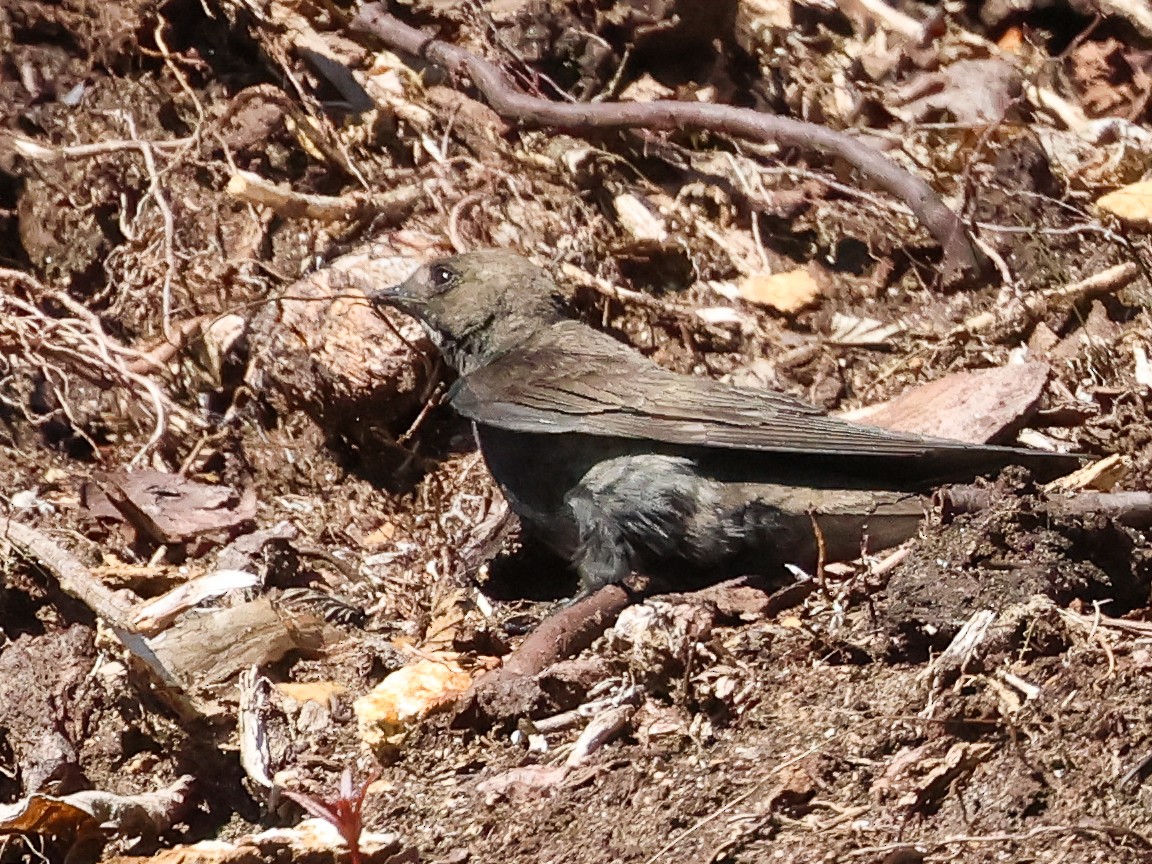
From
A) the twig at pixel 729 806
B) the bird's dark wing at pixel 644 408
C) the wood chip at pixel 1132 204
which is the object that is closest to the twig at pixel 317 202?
the bird's dark wing at pixel 644 408

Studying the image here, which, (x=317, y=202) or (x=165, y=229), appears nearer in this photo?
(x=165, y=229)

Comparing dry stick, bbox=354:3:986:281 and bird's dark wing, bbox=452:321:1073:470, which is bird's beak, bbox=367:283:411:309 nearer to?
bird's dark wing, bbox=452:321:1073:470

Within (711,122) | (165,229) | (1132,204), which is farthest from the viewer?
(711,122)

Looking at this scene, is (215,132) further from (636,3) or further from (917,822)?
(917,822)

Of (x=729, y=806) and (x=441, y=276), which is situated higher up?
(x=441, y=276)

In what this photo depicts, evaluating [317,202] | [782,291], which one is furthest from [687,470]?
[317,202]

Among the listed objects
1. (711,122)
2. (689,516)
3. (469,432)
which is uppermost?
(711,122)

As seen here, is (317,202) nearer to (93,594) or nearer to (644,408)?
(644,408)

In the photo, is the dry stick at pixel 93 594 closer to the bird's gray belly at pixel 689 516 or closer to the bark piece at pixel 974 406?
the bird's gray belly at pixel 689 516
